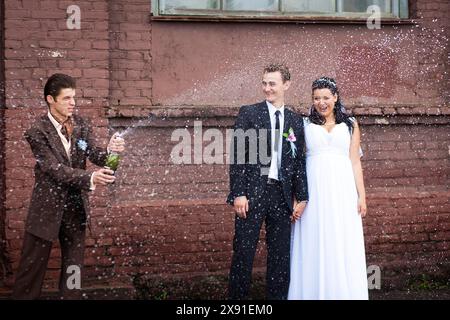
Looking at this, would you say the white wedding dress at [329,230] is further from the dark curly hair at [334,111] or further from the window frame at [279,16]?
the window frame at [279,16]

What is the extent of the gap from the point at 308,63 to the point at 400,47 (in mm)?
1022

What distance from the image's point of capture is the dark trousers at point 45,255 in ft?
16.6

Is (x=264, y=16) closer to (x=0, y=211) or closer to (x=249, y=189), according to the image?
(x=249, y=189)

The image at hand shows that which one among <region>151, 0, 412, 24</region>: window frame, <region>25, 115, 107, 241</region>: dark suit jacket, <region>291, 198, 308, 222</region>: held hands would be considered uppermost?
<region>151, 0, 412, 24</region>: window frame

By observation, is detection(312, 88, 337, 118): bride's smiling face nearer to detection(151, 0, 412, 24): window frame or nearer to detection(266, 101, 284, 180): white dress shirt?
detection(266, 101, 284, 180): white dress shirt

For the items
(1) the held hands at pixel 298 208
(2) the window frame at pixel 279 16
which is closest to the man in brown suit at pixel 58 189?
(1) the held hands at pixel 298 208

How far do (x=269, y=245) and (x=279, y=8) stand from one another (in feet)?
9.41

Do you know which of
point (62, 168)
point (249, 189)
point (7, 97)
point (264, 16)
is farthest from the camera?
point (264, 16)

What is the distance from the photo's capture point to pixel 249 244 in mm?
5402

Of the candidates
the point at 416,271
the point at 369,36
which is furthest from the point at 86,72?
the point at 416,271

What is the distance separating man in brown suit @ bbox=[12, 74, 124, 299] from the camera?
4.98m

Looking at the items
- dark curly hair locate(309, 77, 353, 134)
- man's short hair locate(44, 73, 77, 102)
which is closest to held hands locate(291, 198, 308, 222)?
dark curly hair locate(309, 77, 353, 134)

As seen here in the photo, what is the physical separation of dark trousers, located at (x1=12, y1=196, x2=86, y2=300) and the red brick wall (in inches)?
56.7

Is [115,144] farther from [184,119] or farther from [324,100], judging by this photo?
[184,119]
